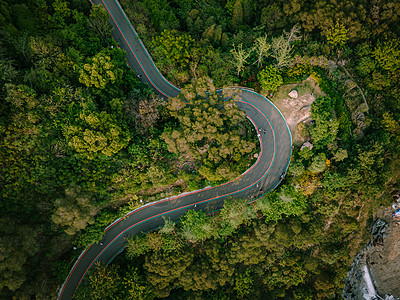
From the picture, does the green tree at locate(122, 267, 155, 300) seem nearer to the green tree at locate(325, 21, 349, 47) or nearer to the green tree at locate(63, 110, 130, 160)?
the green tree at locate(63, 110, 130, 160)

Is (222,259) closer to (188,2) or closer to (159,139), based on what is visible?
(159,139)

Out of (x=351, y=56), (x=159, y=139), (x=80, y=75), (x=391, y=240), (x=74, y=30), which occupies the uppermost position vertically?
(x=74, y=30)

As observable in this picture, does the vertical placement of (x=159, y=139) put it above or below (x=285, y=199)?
above

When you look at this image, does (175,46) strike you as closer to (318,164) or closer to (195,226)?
(195,226)

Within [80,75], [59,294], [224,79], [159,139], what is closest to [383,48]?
[224,79]

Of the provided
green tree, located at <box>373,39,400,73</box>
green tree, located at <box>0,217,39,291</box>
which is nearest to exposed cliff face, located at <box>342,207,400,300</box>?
green tree, located at <box>373,39,400,73</box>

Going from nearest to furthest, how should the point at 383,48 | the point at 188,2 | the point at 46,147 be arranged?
the point at 46,147 < the point at 383,48 < the point at 188,2
